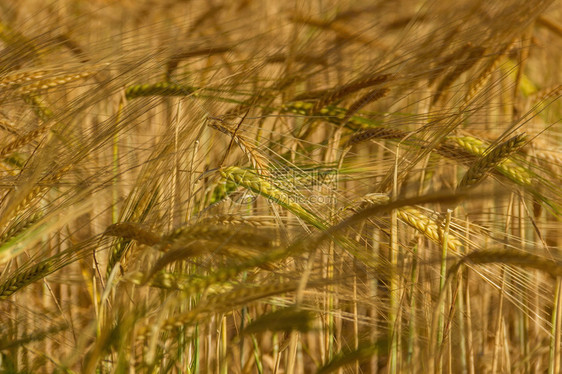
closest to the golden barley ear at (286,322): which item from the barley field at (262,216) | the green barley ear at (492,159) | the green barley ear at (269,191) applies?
the barley field at (262,216)

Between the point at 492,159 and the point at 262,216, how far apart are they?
1.52 ft

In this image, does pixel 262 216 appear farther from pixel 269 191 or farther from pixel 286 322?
pixel 286 322

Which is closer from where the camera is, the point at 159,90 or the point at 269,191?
the point at 269,191

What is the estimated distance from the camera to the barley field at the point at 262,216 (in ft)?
3.07

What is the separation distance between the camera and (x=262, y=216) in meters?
1.14

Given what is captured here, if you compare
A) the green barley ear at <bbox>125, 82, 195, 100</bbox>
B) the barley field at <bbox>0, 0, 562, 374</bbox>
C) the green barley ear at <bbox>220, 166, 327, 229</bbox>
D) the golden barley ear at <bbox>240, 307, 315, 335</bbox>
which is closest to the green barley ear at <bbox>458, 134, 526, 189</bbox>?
the barley field at <bbox>0, 0, 562, 374</bbox>

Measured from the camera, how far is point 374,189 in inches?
54.2

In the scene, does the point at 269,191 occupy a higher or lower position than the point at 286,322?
higher

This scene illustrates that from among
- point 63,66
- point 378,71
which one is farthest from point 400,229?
point 63,66

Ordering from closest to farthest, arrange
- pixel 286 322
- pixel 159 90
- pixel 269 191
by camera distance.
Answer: pixel 286 322, pixel 269 191, pixel 159 90

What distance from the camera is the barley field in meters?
0.94

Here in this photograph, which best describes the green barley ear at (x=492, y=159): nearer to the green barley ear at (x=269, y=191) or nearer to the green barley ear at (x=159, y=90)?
the green barley ear at (x=269, y=191)

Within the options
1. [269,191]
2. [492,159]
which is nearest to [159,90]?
[269,191]

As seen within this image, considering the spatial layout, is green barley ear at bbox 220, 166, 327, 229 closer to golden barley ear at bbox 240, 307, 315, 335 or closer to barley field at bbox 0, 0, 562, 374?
barley field at bbox 0, 0, 562, 374
